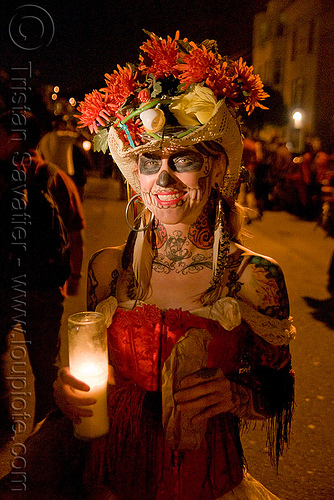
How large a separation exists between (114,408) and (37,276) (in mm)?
1870

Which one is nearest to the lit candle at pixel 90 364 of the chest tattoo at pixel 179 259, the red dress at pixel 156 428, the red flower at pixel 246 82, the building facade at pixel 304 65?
the red dress at pixel 156 428

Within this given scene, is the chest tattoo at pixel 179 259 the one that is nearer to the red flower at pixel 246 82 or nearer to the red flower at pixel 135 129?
the red flower at pixel 135 129

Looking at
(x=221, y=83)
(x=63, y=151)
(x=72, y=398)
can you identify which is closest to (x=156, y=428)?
(x=72, y=398)

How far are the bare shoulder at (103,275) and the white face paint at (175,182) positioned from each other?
30cm

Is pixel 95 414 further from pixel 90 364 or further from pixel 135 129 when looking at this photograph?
pixel 135 129

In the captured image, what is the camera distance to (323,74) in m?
25.6

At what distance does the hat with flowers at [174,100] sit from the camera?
1749 millimetres

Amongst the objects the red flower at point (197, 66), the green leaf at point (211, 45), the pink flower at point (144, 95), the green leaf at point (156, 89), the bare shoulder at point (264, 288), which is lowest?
the bare shoulder at point (264, 288)

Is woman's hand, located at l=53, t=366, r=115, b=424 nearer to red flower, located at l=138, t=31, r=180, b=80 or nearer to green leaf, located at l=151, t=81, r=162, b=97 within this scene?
green leaf, located at l=151, t=81, r=162, b=97

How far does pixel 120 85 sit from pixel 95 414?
49.9 inches

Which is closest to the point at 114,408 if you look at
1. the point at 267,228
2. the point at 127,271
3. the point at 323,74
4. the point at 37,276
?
the point at 127,271

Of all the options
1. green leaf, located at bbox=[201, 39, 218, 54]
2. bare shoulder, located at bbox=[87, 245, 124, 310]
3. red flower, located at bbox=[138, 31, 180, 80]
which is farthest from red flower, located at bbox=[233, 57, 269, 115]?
bare shoulder, located at bbox=[87, 245, 124, 310]

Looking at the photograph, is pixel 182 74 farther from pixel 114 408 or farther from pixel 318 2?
pixel 318 2

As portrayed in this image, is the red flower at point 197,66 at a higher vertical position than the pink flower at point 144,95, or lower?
higher
